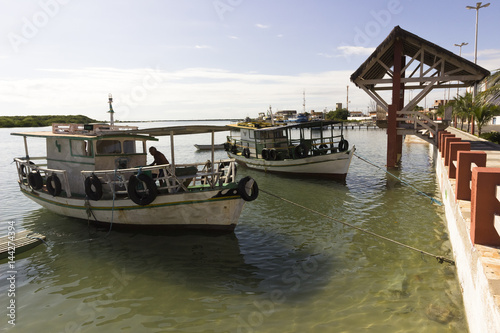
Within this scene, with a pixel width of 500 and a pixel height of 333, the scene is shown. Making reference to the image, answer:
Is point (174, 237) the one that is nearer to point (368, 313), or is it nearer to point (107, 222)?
point (107, 222)

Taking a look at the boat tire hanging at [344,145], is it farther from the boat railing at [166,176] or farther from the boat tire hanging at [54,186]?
the boat tire hanging at [54,186]

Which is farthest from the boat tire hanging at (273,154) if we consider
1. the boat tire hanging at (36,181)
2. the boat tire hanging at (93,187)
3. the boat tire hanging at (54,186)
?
the boat tire hanging at (36,181)

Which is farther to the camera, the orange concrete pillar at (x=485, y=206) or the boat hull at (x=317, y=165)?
the boat hull at (x=317, y=165)

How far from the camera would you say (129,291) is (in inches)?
259

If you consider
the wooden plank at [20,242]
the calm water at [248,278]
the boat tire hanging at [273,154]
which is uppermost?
the boat tire hanging at [273,154]

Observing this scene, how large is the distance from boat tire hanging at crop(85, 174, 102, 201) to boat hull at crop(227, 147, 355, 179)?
11298 mm

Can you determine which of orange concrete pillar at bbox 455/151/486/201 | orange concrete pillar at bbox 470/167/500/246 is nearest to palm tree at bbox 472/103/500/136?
orange concrete pillar at bbox 455/151/486/201

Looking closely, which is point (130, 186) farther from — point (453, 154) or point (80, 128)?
point (453, 154)

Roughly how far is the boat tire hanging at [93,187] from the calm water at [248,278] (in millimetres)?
1190

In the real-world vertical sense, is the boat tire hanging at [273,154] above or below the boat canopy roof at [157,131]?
below

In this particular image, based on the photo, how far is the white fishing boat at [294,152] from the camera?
17361 mm

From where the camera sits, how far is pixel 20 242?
886 centimetres

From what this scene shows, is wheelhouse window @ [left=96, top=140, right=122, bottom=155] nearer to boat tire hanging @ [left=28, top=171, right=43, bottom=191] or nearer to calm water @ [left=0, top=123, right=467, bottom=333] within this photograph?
calm water @ [left=0, top=123, right=467, bottom=333]

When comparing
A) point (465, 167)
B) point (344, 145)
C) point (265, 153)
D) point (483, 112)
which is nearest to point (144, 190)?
point (465, 167)
